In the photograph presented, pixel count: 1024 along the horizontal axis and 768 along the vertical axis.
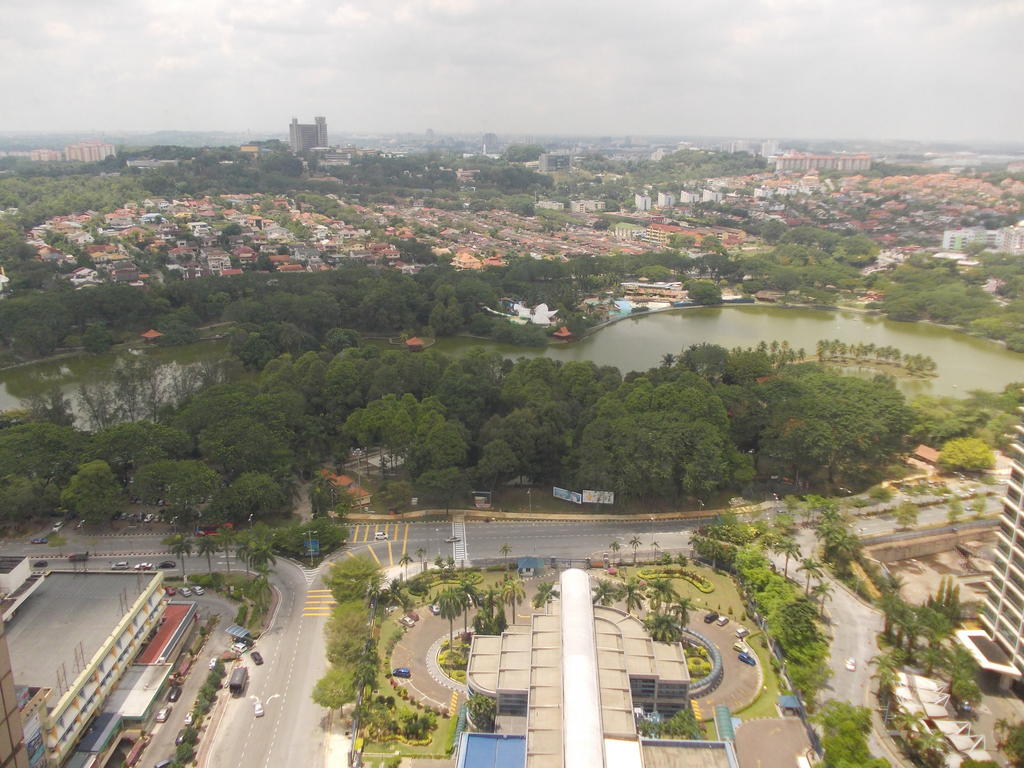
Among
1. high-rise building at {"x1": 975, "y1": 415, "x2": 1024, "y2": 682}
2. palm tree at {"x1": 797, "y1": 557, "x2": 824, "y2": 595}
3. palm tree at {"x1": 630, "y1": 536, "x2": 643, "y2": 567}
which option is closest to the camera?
high-rise building at {"x1": 975, "y1": 415, "x2": 1024, "y2": 682}

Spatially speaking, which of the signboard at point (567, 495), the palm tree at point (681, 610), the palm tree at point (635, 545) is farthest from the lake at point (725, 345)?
the palm tree at point (681, 610)

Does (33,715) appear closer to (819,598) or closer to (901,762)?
(901,762)

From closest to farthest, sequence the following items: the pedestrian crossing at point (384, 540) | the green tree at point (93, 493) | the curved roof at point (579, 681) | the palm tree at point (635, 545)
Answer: the curved roof at point (579, 681), the palm tree at point (635, 545), the pedestrian crossing at point (384, 540), the green tree at point (93, 493)

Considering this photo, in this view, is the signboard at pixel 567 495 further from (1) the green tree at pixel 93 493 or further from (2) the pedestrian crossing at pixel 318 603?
(1) the green tree at pixel 93 493

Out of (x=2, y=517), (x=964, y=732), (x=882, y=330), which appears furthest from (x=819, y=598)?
(x=882, y=330)

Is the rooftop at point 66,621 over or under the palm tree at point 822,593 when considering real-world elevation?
over

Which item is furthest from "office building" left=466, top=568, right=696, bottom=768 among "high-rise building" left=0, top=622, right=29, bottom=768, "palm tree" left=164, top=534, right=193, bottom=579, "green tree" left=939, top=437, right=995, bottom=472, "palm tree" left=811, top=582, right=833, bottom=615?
"green tree" left=939, top=437, right=995, bottom=472

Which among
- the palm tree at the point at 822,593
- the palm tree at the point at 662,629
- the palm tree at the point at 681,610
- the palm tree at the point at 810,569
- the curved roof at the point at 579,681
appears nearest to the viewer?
the curved roof at the point at 579,681

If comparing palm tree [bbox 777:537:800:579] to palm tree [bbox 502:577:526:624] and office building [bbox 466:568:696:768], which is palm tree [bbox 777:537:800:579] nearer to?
office building [bbox 466:568:696:768]
